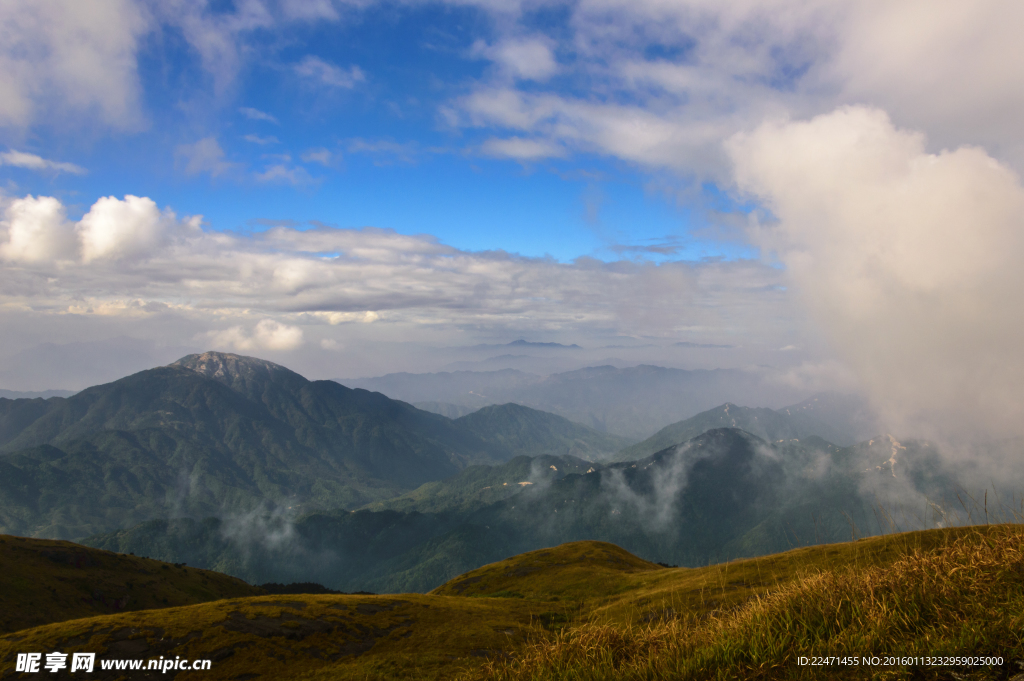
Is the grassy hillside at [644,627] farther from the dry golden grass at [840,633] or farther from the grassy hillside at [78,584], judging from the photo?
the grassy hillside at [78,584]

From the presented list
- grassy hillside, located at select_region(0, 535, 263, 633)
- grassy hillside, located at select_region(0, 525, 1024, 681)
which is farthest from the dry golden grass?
grassy hillside, located at select_region(0, 535, 263, 633)

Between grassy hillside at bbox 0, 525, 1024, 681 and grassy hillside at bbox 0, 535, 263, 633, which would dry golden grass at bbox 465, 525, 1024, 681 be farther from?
grassy hillside at bbox 0, 535, 263, 633

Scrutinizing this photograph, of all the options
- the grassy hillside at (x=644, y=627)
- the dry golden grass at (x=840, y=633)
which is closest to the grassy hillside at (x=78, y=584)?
the grassy hillside at (x=644, y=627)

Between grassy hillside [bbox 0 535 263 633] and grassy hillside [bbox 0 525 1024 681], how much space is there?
3207 inches

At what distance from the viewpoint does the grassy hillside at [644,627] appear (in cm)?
893

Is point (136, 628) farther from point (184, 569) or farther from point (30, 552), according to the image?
point (184, 569)

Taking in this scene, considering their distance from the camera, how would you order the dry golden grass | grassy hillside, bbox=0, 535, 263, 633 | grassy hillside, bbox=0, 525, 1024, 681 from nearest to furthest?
the dry golden grass
grassy hillside, bbox=0, 525, 1024, 681
grassy hillside, bbox=0, 535, 263, 633

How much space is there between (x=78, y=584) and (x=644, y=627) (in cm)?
14209

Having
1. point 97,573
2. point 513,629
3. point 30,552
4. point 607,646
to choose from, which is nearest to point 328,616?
point 513,629

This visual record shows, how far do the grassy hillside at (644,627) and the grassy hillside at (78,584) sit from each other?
81.5m

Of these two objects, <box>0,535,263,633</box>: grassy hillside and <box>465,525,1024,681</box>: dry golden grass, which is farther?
<box>0,535,263,633</box>: grassy hillside

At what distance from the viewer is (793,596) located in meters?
10.8

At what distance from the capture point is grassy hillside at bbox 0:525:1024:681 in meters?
8.93

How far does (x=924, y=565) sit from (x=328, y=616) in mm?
39609
